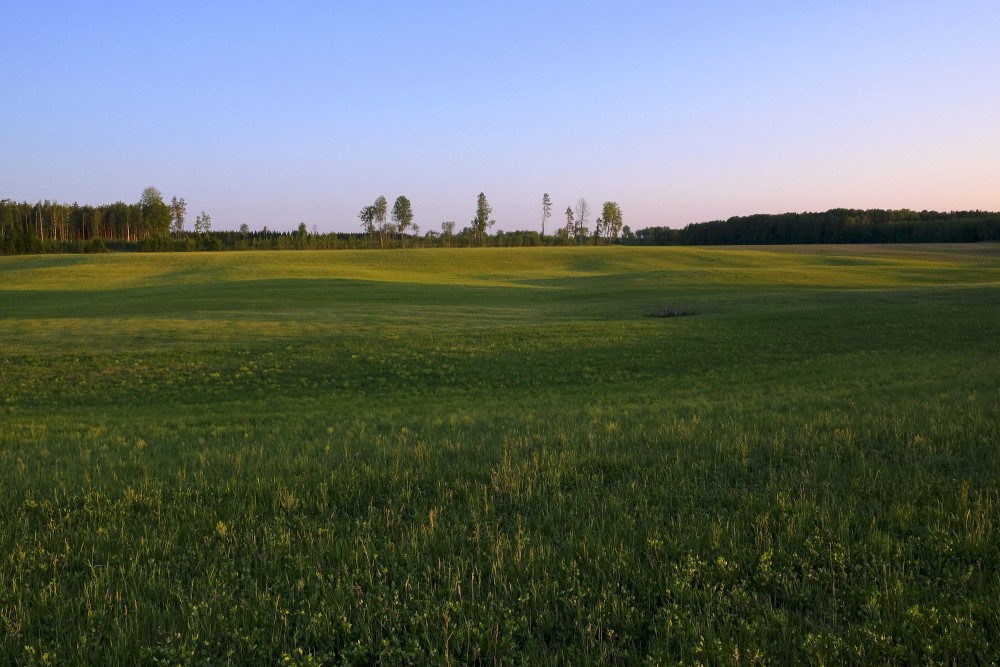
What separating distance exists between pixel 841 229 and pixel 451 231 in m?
86.4

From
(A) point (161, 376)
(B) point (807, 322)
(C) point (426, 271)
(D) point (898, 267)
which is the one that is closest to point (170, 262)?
(C) point (426, 271)

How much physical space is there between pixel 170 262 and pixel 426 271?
28.7 metres

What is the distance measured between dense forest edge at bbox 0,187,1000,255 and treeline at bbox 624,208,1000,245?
195 millimetres

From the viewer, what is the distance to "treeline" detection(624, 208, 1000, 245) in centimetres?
12888

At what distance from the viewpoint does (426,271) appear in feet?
256

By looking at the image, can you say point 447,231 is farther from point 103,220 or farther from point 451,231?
point 103,220

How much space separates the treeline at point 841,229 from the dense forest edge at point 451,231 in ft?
0.64

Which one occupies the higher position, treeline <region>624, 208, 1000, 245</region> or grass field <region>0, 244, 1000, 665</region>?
Result: treeline <region>624, 208, 1000, 245</region>

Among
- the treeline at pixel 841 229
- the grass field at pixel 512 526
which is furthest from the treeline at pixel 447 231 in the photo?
the grass field at pixel 512 526

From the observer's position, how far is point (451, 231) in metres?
160

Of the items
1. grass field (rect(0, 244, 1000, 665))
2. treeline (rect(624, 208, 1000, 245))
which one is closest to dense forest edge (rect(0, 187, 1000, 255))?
treeline (rect(624, 208, 1000, 245))

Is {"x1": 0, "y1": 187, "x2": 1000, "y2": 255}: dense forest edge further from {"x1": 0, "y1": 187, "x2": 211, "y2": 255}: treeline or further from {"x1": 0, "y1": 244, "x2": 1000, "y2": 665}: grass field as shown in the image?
{"x1": 0, "y1": 244, "x2": 1000, "y2": 665}: grass field

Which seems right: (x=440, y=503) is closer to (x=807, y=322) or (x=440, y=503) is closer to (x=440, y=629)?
(x=440, y=629)

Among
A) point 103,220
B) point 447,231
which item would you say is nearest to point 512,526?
point 447,231
